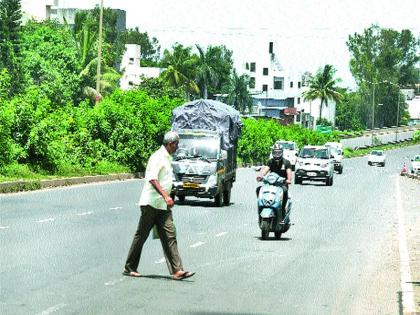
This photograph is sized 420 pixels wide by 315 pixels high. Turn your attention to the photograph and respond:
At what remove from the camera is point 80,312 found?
10.7 metres

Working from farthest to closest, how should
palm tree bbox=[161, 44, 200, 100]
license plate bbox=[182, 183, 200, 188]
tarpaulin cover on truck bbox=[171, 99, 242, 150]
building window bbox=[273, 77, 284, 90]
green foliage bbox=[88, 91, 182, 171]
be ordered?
1. building window bbox=[273, 77, 284, 90]
2. palm tree bbox=[161, 44, 200, 100]
3. green foliage bbox=[88, 91, 182, 171]
4. tarpaulin cover on truck bbox=[171, 99, 242, 150]
5. license plate bbox=[182, 183, 200, 188]

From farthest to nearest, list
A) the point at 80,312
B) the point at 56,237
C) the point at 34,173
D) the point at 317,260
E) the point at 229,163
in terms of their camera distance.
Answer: the point at 34,173, the point at 229,163, the point at 56,237, the point at 317,260, the point at 80,312

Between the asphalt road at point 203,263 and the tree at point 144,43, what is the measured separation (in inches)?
5466

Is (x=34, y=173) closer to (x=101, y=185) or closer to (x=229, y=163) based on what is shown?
(x=101, y=185)

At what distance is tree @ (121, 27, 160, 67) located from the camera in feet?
551

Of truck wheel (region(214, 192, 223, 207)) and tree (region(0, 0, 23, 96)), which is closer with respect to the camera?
truck wheel (region(214, 192, 223, 207))

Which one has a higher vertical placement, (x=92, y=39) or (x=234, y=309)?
(x=92, y=39)

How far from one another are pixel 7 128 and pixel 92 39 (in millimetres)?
63998

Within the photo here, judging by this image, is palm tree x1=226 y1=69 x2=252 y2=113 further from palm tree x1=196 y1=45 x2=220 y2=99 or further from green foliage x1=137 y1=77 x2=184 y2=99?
green foliage x1=137 y1=77 x2=184 y2=99

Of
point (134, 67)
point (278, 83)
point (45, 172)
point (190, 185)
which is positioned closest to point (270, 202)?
point (190, 185)

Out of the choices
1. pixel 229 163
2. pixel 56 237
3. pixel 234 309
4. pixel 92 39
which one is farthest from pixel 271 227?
pixel 92 39

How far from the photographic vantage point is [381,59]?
17600 cm

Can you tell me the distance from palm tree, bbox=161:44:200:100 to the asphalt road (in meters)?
98.8

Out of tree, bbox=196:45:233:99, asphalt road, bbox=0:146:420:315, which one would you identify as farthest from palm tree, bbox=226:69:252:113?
asphalt road, bbox=0:146:420:315
